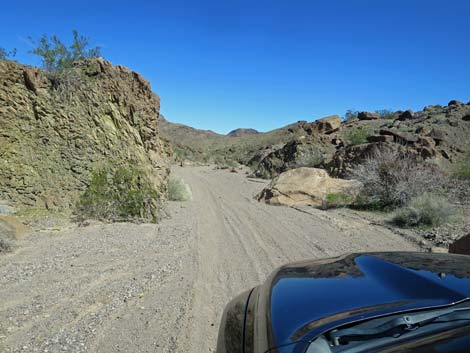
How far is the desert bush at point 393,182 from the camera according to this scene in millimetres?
11328

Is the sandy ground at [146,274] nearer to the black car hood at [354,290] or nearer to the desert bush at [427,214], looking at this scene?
the desert bush at [427,214]

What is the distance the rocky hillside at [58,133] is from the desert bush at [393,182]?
722 centimetres

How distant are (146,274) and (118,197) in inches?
157

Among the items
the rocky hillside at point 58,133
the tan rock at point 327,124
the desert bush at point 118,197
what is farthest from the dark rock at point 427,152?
the tan rock at point 327,124

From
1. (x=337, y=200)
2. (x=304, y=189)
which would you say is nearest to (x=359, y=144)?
(x=304, y=189)

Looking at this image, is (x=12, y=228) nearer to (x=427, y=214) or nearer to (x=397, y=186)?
(x=427, y=214)

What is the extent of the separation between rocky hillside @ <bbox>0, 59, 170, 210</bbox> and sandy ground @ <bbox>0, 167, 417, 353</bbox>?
147 centimetres

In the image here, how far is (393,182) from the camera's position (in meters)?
11.8

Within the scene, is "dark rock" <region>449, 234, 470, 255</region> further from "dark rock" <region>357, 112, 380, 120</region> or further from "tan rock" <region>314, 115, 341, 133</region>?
"dark rock" <region>357, 112, 380, 120</region>

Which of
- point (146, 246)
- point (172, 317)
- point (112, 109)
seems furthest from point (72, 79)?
point (172, 317)

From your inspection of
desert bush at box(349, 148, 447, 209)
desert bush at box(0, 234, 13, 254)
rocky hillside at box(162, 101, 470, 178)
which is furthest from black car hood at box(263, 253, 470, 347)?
rocky hillside at box(162, 101, 470, 178)

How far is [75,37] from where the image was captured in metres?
11.1

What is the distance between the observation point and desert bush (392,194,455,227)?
30.0ft

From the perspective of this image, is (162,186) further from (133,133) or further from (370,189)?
(370,189)
